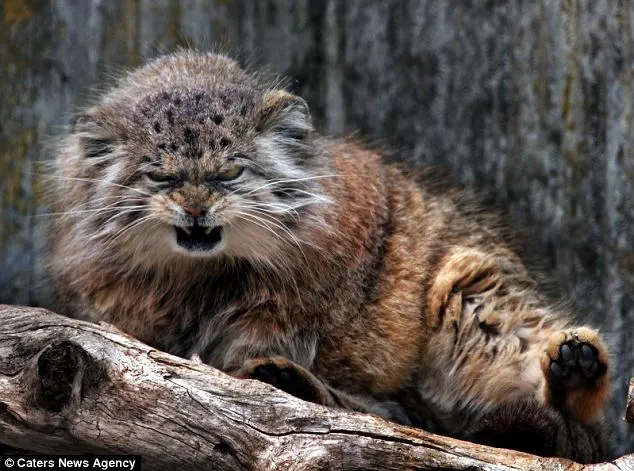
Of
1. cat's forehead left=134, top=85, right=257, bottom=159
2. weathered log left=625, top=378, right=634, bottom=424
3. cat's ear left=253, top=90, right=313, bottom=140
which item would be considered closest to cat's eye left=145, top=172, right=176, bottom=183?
cat's forehead left=134, top=85, right=257, bottom=159

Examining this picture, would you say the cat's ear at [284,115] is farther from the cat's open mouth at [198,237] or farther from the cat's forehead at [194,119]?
the cat's open mouth at [198,237]

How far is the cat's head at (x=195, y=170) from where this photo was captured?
5.54 m

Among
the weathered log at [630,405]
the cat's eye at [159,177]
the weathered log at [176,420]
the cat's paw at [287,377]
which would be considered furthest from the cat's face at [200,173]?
the weathered log at [630,405]

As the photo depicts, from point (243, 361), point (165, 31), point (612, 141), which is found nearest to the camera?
point (243, 361)

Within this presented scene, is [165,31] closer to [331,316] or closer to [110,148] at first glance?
[110,148]

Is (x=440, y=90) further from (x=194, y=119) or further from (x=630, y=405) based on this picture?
(x=630, y=405)

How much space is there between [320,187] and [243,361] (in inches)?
43.6

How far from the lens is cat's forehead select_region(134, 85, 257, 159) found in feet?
18.4

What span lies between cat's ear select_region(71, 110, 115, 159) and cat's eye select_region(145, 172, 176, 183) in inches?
17.0

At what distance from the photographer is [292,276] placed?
6070mm

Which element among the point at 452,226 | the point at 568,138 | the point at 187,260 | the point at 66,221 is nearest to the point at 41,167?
the point at 66,221

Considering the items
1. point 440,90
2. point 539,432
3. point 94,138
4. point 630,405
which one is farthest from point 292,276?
point 630,405

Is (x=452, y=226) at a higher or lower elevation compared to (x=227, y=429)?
higher

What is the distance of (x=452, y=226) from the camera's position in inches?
268
